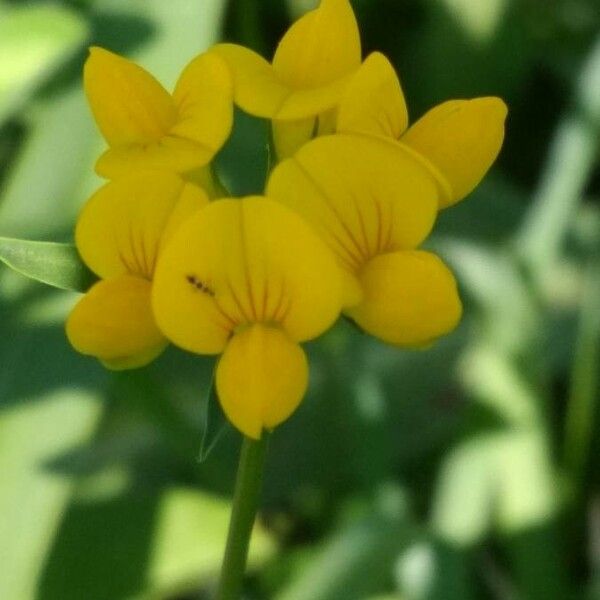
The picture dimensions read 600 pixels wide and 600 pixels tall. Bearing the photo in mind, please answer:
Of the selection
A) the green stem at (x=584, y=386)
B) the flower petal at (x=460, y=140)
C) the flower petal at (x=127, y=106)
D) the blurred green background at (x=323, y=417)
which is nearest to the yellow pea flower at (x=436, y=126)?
the flower petal at (x=460, y=140)

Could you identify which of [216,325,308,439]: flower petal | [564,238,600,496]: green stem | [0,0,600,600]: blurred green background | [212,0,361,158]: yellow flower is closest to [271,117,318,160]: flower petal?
[212,0,361,158]: yellow flower

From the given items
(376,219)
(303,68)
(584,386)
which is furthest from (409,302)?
(584,386)

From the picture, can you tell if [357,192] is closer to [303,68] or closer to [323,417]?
[303,68]

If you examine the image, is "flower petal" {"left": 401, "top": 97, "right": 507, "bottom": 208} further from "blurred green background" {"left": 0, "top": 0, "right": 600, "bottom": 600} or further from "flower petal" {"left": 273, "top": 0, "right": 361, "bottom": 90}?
"blurred green background" {"left": 0, "top": 0, "right": 600, "bottom": 600}

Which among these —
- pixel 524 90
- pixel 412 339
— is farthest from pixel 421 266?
pixel 524 90

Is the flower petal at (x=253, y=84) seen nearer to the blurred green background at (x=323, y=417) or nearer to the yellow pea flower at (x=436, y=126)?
the yellow pea flower at (x=436, y=126)
